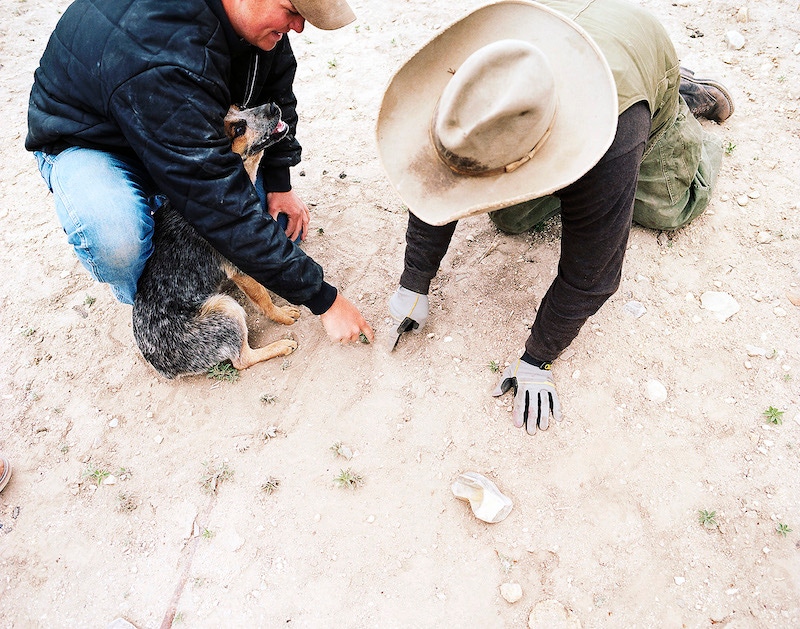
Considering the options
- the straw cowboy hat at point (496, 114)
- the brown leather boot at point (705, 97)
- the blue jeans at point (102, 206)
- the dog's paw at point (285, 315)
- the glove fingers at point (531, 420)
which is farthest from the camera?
the brown leather boot at point (705, 97)

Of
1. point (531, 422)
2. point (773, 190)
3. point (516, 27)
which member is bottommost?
point (531, 422)

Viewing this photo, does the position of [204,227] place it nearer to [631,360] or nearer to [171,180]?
[171,180]

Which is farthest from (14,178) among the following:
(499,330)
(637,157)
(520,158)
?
(637,157)

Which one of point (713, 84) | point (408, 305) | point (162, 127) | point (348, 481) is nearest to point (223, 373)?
point (348, 481)

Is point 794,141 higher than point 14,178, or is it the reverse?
point 794,141

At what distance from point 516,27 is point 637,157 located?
27.7 inches

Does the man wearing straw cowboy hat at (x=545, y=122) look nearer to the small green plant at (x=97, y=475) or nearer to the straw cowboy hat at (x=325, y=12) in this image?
the straw cowboy hat at (x=325, y=12)

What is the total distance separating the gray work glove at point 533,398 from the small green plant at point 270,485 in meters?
1.39

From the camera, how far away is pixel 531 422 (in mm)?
2977

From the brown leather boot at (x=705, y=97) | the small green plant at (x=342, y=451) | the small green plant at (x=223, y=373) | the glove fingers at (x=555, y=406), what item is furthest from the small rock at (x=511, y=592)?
the brown leather boot at (x=705, y=97)

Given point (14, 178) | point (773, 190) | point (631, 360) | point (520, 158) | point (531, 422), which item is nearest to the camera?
point (520, 158)

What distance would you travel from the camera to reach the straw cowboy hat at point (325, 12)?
221 centimetres

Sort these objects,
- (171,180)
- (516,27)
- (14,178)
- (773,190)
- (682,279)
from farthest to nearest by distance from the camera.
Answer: (14,178), (773,190), (682,279), (171,180), (516,27)

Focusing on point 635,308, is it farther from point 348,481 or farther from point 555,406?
point 348,481
